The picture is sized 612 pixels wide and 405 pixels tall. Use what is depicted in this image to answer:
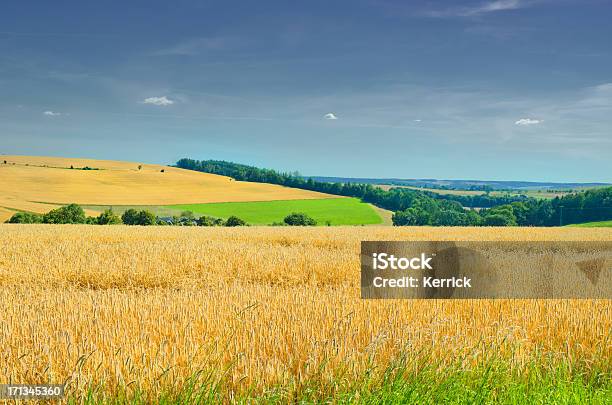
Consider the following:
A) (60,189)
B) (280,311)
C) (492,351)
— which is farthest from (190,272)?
(60,189)

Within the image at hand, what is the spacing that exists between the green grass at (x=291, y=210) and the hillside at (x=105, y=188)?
165 inches

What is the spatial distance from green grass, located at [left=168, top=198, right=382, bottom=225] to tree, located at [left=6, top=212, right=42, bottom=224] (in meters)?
19.3

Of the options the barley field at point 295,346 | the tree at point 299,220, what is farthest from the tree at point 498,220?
the barley field at point 295,346

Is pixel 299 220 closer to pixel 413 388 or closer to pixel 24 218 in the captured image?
pixel 24 218

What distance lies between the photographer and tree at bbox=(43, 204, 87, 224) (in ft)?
194

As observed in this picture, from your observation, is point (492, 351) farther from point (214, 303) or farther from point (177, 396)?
point (214, 303)

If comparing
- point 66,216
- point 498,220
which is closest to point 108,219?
point 66,216

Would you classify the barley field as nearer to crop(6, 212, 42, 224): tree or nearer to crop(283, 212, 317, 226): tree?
crop(283, 212, 317, 226): tree

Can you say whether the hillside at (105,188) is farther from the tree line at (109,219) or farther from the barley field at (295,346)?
the barley field at (295,346)

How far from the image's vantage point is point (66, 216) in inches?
2343

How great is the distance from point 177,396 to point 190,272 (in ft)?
28.3

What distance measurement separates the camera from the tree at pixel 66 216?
58984 mm

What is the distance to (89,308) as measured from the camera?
24.5 ft

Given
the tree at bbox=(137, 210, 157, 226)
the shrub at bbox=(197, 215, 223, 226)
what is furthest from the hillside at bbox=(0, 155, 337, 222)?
the shrub at bbox=(197, 215, 223, 226)
